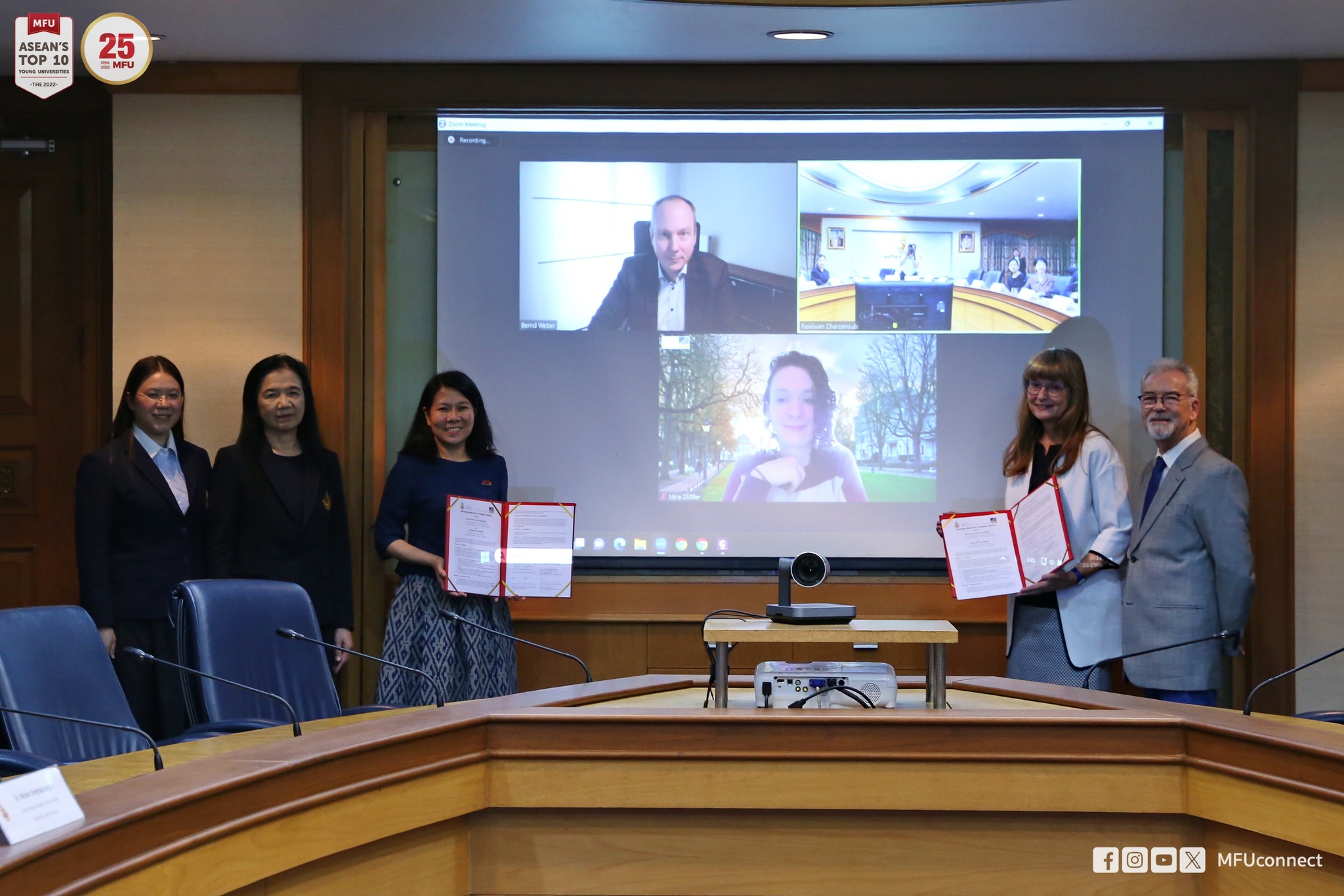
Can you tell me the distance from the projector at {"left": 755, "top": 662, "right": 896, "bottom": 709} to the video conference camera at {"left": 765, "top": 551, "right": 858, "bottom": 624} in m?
0.11

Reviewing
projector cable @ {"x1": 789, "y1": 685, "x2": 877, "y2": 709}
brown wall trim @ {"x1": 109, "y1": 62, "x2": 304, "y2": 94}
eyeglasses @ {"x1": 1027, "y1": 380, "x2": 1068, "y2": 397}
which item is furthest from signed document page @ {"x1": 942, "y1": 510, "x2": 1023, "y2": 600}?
brown wall trim @ {"x1": 109, "y1": 62, "x2": 304, "y2": 94}

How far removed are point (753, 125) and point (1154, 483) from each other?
1.91m

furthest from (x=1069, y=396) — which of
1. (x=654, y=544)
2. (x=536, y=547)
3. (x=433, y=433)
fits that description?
(x=433, y=433)

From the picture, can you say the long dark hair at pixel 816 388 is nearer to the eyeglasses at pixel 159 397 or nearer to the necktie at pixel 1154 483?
the necktie at pixel 1154 483

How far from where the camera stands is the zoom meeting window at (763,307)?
15.7 feet

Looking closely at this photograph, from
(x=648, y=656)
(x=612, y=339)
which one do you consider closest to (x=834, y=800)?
(x=648, y=656)

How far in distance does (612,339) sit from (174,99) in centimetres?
181

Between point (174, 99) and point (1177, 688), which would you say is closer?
point (1177, 688)

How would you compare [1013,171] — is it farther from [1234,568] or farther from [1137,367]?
[1234,568]

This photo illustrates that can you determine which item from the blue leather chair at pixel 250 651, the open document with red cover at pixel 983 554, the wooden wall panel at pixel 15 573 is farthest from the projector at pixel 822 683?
the wooden wall panel at pixel 15 573

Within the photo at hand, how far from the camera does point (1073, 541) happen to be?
4.23 metres

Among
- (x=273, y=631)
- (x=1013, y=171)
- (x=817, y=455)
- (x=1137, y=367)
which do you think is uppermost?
(x=1013, y=171)

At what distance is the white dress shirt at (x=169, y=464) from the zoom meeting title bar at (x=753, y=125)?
5.04ft

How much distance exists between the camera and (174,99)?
4.73m
